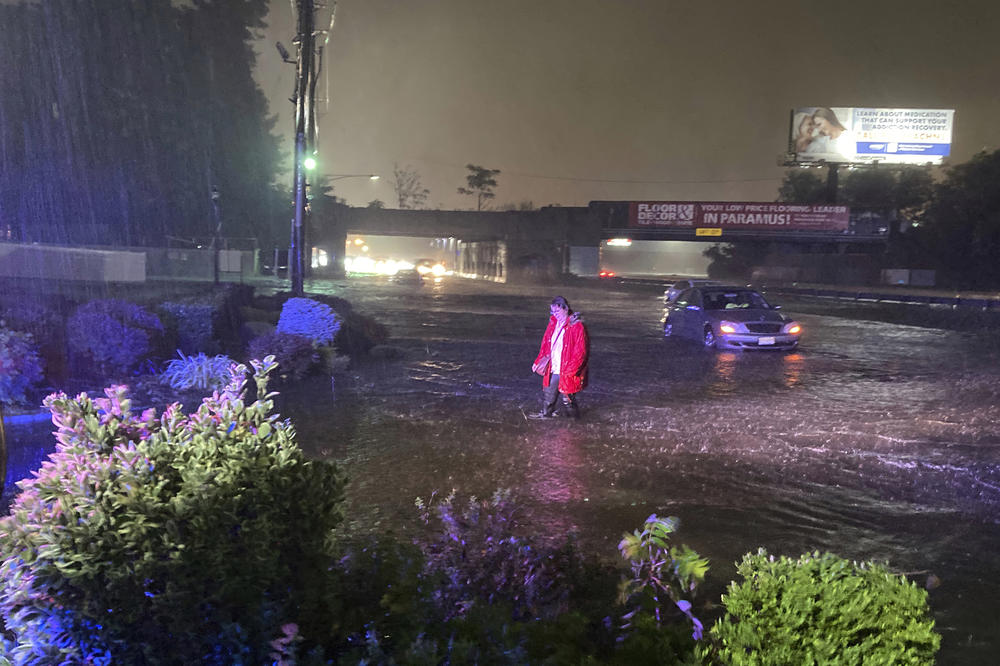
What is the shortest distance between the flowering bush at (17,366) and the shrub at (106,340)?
95cm

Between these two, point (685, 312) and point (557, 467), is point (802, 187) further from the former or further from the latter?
point (557, 467)

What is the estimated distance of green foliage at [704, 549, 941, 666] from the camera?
2.52 m

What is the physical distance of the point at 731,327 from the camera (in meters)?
18.5

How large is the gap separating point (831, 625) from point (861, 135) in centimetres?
6755

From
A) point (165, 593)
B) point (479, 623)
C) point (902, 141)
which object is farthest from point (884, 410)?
point (902, 141)

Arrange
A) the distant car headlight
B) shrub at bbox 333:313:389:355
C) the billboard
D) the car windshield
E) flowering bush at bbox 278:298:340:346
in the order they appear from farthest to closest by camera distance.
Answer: the billboard < the car windshield < the distant car headlight < shrub at bbox 333:313:389:355 < flowering bush at bbox 278:298:340:346

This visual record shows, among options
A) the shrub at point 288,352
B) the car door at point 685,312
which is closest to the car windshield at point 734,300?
the car door at point 685,312

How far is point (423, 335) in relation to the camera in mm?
21359

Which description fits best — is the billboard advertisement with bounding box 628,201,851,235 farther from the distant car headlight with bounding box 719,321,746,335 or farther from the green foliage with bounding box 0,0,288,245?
the distant car headlight with bounding box 719,321,746,335

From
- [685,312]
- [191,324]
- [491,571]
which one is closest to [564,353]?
[491,571]

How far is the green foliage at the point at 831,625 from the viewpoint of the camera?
8.25ft

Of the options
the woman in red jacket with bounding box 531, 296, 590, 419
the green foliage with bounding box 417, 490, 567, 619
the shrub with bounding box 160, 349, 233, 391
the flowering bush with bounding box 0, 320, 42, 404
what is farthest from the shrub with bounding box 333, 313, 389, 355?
the green foliage with bounding box 417, 490, 567, 619

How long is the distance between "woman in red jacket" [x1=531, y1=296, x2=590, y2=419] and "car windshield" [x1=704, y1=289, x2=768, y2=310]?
1065 centimetres

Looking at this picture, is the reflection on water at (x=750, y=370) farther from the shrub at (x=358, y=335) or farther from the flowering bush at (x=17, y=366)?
the flowering bush at (x=17, y=366)
